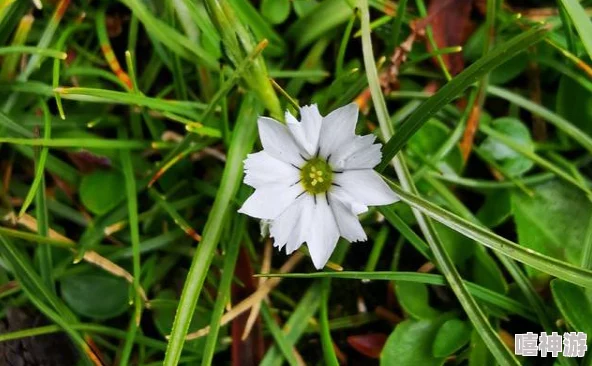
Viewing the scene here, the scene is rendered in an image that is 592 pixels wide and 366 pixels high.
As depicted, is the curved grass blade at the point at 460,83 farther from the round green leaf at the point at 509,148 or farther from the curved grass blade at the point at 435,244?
the round green leaf at the point at 509,148

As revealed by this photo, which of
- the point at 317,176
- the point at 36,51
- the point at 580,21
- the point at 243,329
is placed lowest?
the point at 243,329

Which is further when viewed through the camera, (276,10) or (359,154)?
(276,10)

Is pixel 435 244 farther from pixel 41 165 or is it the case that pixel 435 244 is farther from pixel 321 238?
pixel 41 165

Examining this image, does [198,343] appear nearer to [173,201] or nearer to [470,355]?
[173,201]

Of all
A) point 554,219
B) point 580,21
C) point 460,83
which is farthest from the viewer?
point 554,219

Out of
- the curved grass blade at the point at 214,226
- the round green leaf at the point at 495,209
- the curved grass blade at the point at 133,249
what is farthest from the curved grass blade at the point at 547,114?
the curved grass blade at the point at 133,249

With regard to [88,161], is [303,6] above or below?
above

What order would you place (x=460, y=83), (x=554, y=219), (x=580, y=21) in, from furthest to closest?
1. (x=554, y=219)
2. (x=580, y=21)
3. (x=460, y=83)

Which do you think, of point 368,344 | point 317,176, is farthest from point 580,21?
point 368,344
